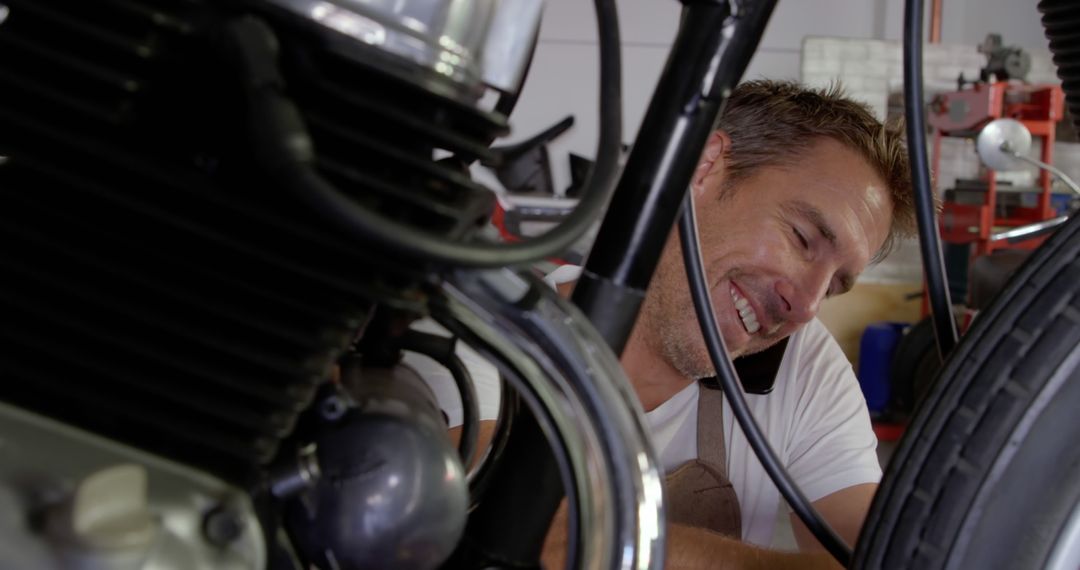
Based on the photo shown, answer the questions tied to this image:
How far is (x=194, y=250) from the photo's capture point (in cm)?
37

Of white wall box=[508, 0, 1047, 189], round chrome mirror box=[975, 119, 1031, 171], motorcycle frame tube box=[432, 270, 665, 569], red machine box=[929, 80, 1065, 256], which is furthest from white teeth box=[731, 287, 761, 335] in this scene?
white wall box=[508, 0, 1047, 189]

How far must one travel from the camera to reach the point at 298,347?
0.39 metres

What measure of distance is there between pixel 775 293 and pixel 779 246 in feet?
0.20

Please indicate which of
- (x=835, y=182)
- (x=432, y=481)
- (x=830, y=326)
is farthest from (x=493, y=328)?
(x=830, y=326)

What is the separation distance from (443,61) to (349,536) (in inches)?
8.5

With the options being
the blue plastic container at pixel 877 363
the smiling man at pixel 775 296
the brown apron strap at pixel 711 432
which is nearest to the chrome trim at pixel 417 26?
the smiling man at pixel 775 296

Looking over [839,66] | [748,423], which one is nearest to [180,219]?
[748,423]

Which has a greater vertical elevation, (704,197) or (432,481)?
(704,197)

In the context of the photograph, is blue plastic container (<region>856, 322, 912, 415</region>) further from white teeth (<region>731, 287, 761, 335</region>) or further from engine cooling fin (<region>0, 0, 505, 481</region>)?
engine cooling fin (<region>0, 0, 505, 481</region>)

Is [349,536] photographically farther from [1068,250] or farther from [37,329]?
[1068,250]

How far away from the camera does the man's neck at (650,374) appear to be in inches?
50.5

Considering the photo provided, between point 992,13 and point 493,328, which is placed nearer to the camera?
point 493,328

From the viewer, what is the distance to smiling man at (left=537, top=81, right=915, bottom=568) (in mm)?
1188

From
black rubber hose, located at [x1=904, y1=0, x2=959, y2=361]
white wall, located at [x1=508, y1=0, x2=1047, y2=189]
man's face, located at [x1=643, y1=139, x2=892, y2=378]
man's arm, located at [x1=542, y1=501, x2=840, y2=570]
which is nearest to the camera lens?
black rubber hose, located at [x1=904, y1=0, x2=959, y2=361]
